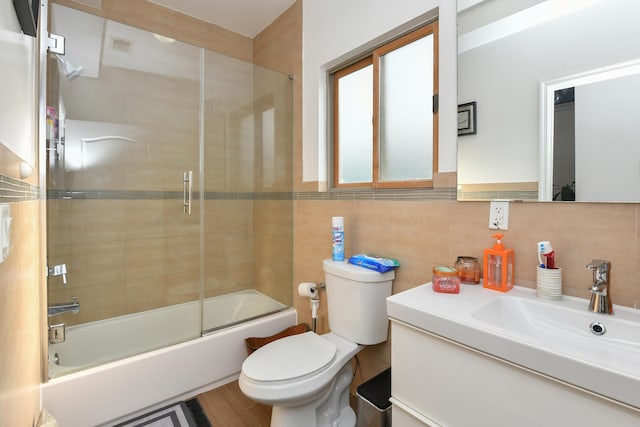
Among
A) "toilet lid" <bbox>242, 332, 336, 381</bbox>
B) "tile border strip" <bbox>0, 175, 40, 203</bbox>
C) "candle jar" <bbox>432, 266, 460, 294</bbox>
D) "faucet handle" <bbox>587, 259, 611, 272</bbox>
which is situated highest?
"tile border strip" <bbox>0, 175, 40, 203</bbox>

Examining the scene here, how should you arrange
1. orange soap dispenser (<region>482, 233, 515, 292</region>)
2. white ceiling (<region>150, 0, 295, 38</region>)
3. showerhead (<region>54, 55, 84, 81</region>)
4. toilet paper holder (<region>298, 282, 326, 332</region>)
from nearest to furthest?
orange soap dispenser (<region>482, 233, 515, 292</region>), showerhead (<region>54, 55, 84, 81</region>), toilet paper holder (<region>298, 282, 326, 332</region>), white ceiling (<region>150, 0, 295, 38</region>)

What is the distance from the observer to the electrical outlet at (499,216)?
1110 millimetres

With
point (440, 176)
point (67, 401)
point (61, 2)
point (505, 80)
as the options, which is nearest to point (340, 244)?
point (440, 176)

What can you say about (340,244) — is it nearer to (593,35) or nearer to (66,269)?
(593,35)

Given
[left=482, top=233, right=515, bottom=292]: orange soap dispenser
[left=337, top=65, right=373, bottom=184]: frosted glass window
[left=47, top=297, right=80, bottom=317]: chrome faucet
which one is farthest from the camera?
[left=337, top=65, right=373, bottom=184]: frosted glass window

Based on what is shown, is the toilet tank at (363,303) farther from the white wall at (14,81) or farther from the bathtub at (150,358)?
the white wall at (14,81)

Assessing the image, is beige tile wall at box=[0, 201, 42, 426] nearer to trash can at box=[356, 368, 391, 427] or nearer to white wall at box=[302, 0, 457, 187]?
trash can at box=[356, 368, 391, 427]

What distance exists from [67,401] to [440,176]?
1.94 meters

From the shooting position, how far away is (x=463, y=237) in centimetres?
123

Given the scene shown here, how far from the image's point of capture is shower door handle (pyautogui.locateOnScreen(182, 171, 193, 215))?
2033 millimetres

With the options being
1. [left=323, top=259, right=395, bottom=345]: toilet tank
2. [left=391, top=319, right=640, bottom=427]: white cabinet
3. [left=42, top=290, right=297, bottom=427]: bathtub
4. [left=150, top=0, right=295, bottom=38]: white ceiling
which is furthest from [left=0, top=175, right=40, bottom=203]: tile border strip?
[left=150, top=0, right=295, bottom=38]: white ceiling

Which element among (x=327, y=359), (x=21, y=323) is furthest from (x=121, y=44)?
(x=327, y=359)

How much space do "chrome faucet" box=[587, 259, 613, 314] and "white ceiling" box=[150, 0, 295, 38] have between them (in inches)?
91.1

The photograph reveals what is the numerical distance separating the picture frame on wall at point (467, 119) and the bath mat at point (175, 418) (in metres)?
1.82
